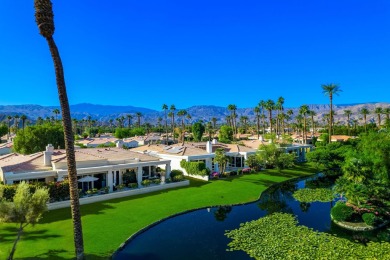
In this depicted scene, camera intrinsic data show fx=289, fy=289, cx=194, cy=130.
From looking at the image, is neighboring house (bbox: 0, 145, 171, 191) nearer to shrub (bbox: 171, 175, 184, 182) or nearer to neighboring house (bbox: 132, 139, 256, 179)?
shrub (bbox: 171, 175, 184, 182)

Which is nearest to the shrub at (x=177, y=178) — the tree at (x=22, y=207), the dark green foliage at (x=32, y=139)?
the tree at (x=22, y=207)

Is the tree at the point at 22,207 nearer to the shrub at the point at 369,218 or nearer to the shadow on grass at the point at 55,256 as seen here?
the shadow on grass at the point at 55,256

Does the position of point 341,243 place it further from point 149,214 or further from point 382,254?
point 149,214

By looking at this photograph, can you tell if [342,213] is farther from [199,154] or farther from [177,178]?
[199,154]

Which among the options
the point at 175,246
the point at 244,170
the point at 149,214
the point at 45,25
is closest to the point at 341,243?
the point at 175,246

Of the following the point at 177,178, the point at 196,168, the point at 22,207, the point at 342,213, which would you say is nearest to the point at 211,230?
the point at 342,213

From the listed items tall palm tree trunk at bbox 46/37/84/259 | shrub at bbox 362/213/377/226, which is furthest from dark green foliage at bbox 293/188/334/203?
tall palm tree trunk at bbox 46/37/84/259
